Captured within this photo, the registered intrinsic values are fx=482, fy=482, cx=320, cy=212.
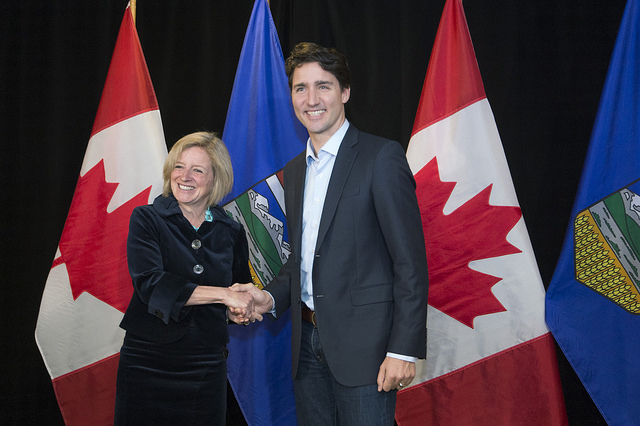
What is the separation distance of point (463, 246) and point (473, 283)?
18cm

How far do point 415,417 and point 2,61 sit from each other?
3298 millimetres

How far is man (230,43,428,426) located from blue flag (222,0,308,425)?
827mm

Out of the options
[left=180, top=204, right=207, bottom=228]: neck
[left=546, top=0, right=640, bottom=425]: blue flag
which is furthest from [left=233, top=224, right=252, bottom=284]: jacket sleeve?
[left=546, top=0, right=640, bottom=425]: blue flag

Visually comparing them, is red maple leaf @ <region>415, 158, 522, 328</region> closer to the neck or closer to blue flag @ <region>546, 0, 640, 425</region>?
blue flag @ <region>546, 0, 640, 425</region>

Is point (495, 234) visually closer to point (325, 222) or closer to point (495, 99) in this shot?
point (495, 99)

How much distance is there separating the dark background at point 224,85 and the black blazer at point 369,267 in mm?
1379

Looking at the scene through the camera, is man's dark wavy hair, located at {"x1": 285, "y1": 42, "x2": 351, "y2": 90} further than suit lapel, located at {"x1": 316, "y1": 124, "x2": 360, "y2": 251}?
Yes

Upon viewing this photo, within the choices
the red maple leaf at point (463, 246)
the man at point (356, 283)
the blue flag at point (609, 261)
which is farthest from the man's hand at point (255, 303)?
the blue flag at point (609, 261)

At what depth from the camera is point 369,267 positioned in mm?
1486

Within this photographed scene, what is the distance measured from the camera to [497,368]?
2.28 meters

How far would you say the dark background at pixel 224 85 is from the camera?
2.78m

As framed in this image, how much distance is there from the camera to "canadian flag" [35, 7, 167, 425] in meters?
2.46

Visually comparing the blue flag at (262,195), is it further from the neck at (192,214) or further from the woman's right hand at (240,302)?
the woman's right hand at (240,302)

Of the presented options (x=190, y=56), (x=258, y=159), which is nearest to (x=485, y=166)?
(x=258, y=159)
